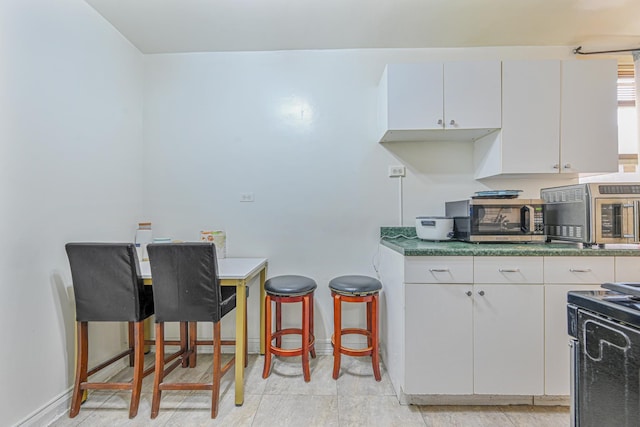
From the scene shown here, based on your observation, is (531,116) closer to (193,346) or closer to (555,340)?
(555,340)

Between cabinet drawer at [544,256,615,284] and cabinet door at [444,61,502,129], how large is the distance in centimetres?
99

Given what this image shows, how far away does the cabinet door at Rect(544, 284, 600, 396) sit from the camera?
5.61ft

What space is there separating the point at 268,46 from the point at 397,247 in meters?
1.94

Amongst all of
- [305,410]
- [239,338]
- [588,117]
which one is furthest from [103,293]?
[588,117]

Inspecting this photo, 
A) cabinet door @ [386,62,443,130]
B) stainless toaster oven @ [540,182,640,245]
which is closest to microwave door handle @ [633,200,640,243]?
stainless toaster oven @ [540,182,640,245]

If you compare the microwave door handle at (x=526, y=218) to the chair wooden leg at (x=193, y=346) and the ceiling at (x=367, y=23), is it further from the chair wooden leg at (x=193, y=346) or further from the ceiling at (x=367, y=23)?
the chair wooden leg at (x=193, y=346)

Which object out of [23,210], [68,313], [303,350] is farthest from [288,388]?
[23,210]

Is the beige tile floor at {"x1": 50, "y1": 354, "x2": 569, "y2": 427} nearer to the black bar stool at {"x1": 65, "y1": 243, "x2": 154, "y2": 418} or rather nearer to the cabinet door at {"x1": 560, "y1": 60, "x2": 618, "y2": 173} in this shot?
the black bar stool at {"x1": 65, "y1": 243, "x2": 154, "y2": 418}

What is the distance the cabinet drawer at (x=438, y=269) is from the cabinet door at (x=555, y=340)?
472 mm

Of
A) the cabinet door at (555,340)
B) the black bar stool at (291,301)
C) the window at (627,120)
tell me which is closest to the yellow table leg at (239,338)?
the black bar stool at (291,301)

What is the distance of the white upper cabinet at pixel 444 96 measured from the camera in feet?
6.91

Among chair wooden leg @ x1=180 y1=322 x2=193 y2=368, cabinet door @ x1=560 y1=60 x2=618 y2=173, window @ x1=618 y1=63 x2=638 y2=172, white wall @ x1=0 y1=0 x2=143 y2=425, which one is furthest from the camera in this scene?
window @ x1=618 y1=63 x2=638 y2=172

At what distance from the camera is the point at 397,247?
74.3 inches

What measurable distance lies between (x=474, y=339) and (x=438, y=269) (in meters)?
0.46
